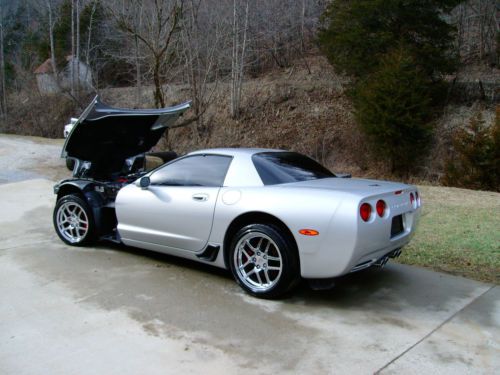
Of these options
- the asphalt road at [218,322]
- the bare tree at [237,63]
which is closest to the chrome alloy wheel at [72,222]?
the asphalt road at [218,322]

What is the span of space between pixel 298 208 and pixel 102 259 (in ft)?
9.08

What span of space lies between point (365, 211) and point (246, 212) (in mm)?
1117

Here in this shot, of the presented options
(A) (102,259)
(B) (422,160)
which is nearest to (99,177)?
(A) (102,259)

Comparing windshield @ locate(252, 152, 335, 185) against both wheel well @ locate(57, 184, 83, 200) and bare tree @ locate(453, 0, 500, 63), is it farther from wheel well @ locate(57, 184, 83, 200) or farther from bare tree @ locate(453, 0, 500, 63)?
bare tree @ locate(453, 0, 500, 63)

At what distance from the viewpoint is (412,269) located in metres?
5.63

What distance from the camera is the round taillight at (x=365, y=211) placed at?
413cm

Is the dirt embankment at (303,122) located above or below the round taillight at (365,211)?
above

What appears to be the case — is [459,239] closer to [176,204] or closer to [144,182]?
[176,204]

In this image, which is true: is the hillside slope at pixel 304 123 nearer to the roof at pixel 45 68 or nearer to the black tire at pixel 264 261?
the roof at pixel 45 68

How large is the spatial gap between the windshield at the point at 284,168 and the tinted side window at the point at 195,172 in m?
0.39

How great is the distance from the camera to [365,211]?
4.17 meters

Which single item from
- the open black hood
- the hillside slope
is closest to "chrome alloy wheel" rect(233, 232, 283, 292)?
the open black hood

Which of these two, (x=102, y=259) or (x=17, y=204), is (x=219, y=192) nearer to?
(x=102, y=259)

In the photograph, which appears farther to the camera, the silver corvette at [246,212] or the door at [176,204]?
the door at [176,204]
